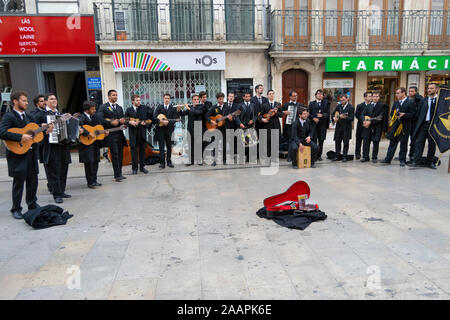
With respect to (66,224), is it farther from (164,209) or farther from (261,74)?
(261,74)

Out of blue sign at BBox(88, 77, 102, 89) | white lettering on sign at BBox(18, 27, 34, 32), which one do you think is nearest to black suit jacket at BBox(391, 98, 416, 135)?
blue sign at BBox(88, 77, 102, 89)

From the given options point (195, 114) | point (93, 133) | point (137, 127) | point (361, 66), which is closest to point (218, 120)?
point (195, 114)

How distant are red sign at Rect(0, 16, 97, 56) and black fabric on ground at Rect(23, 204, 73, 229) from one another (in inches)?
266

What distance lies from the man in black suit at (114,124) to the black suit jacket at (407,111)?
6732mm

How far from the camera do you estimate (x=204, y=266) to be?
13.0ft

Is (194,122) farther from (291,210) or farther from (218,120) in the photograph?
(291,210)

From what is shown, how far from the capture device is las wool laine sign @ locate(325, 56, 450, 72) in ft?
38.3

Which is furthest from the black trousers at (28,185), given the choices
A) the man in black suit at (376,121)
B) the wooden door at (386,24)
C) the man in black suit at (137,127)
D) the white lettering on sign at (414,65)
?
the white lettering on sign at (414,65)

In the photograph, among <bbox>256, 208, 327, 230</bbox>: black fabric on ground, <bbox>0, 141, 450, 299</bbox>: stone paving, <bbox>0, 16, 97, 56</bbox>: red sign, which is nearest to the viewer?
<bbox>0, 141, 450, 299</bbox>: stone paving

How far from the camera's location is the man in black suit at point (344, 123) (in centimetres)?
948

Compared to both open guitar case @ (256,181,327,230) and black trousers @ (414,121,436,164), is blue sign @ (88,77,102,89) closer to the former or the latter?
open guitar case @ (256,181,327,230)

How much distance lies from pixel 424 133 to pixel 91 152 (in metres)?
7.77

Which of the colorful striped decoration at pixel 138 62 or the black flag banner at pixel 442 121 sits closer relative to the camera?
the black flag banner at pixel 442 121

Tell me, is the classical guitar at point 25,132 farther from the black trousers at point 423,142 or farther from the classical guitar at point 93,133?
the black trousers at point 423,142
